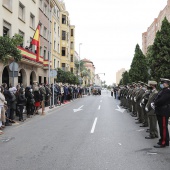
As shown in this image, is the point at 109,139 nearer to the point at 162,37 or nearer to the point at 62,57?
the point at 162,37

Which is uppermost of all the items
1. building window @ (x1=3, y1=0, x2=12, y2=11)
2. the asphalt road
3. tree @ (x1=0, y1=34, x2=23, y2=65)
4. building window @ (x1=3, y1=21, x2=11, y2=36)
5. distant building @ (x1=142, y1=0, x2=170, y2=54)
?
distant building @ (x1=142, y1=0, x2=170, y2=54)

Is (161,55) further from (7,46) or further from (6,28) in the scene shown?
(7,46)

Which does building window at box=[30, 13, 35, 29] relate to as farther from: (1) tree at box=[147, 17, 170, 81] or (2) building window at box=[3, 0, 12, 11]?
(1) tree at box=[147, 17, 170, 81]

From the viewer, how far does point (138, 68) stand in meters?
48.9

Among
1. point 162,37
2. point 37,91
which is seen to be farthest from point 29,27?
point 162,37

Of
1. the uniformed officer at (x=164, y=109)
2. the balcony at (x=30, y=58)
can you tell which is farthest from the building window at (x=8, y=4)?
the uniformed officer at (x=164, y=109)

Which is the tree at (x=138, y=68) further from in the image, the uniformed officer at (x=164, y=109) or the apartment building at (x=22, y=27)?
the uniformed officer at (x=164, y=109)

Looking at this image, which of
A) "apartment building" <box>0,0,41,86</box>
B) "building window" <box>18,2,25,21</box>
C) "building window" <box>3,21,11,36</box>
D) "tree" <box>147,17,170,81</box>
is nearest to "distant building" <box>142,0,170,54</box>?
"tree" <box>147,17,170,81</box>

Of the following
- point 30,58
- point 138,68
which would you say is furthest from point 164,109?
point 138,68

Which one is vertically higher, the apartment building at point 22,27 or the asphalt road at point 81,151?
the apartment building at point 22,27

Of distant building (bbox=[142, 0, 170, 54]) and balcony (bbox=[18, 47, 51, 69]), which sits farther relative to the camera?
distant building (bbox=[142, 0, 170, 54])

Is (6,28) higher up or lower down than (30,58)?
higher up

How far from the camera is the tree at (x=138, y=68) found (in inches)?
1889

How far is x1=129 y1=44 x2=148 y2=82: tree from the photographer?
48.0m
